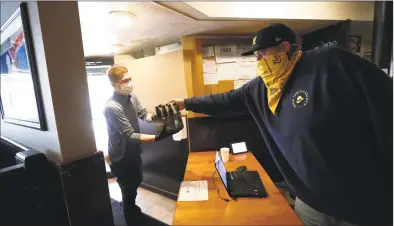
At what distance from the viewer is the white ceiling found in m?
1.10

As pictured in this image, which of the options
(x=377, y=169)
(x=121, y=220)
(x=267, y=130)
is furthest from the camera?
(x=121, y=220)

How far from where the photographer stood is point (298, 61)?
0.93 m

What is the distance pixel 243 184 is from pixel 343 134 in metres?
0.68

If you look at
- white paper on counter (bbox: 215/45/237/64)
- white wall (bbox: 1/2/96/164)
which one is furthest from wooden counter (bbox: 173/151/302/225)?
white paper on counter (bbox: 215/45/237/64)

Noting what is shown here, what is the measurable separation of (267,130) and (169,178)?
59.2 inches

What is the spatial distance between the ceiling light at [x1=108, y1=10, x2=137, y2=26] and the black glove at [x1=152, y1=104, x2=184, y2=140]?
0.60 meters

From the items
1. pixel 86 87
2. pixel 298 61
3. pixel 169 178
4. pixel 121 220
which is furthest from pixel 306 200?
pixel 121 220

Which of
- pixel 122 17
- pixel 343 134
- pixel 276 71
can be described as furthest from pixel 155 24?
pixel 343 134

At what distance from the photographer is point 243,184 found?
1259mm

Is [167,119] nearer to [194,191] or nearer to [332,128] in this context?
[194,191]

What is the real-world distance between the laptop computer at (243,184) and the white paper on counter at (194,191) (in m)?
0.14

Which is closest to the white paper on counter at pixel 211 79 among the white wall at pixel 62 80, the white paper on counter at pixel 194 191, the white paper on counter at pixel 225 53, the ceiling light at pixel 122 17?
the white paper on counter at pixel 225 53

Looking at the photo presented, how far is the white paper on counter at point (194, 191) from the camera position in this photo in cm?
115

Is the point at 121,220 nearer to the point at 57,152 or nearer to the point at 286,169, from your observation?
the point at 57,152
